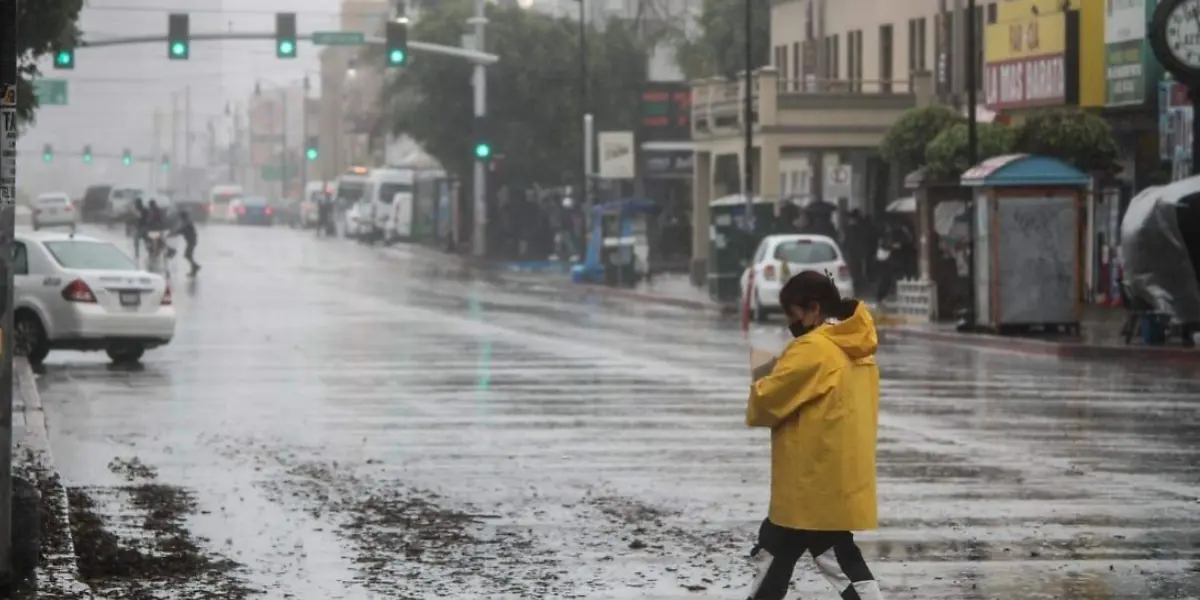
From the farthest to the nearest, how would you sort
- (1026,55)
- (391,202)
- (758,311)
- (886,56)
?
1. (391,202)
2. (886,56)
3. (1026,55)
4. (758,311)

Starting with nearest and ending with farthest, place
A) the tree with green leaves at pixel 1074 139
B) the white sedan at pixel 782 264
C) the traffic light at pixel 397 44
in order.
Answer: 1. the white sedan at pixel 782 264
2. the tree with green leaves at pixel 1074 139
3. the traffic light at pixel 397 44

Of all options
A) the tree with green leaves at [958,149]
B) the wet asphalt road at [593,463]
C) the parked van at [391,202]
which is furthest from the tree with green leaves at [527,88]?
the wet asphalt road at [593,463]

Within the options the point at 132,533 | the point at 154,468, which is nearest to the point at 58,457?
the point at 154,468

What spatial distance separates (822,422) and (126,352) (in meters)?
21.3

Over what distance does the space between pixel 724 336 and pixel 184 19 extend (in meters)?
22.7

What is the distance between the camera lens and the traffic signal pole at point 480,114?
7612cm

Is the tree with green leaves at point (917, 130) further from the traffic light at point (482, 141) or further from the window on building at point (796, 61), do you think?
the traffic light at point (482, 141)

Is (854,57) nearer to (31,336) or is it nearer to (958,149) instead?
(958,149)

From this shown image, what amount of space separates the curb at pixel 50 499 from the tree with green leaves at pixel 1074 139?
71.7 ft

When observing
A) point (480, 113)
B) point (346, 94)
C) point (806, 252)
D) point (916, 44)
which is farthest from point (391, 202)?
point (346, 94)

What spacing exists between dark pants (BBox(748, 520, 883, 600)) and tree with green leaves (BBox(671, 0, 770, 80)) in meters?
68.7

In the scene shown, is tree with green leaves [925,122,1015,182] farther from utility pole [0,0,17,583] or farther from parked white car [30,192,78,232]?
parked white car [30,192,78,232]

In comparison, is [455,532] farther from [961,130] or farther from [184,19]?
[184,19]

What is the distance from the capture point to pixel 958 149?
44250 millimetres
